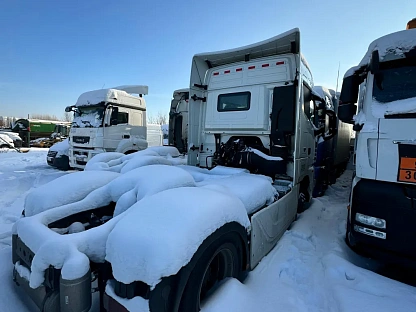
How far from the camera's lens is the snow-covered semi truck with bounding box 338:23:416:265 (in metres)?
2.50

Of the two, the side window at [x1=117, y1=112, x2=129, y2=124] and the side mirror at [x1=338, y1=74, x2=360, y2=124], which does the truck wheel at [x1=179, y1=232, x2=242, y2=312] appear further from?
the side window at [x1=117, y1=112, x2=129, y2=124]

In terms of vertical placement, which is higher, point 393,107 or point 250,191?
point 393,107

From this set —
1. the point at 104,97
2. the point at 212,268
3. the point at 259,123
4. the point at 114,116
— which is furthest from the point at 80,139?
the point at 212,268

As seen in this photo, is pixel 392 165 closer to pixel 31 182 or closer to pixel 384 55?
pixel 384 55

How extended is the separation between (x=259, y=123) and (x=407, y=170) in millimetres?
2319

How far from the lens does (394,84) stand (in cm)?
277

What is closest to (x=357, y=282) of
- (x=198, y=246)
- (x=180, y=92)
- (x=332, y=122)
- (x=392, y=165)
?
(x=392, y=165)

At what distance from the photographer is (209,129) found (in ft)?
16.6

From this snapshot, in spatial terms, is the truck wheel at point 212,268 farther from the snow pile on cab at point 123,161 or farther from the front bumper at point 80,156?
the front bumper at point 80,156

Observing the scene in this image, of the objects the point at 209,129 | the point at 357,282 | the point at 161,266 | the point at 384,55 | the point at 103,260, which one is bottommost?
the point at 357,282

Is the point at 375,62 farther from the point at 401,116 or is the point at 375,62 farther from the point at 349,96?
the point at 401,116

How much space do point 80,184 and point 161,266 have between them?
1.85 meters

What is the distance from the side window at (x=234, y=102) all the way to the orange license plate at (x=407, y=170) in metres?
2.58

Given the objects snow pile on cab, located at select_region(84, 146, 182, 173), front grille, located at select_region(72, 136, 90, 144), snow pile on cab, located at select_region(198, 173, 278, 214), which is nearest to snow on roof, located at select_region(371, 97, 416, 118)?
snow pile on cab, located at select_region(198, 173, 278, 214)
